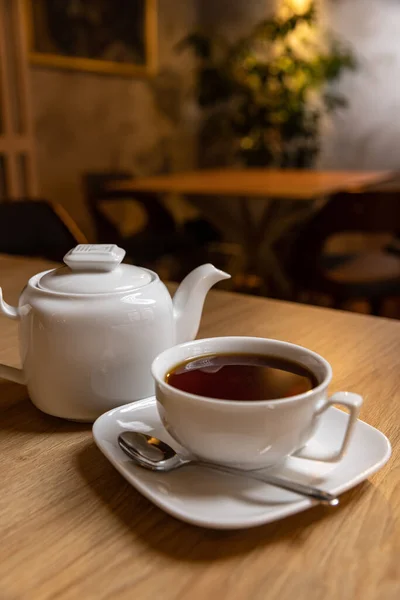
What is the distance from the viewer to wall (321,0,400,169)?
386cm

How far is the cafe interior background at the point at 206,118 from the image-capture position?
2.74m

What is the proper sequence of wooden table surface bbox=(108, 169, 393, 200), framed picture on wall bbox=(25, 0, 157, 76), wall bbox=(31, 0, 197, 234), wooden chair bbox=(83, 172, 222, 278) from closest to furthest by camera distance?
wooden table surface bbox=(108, 169, 393, 200)
wooden chair bbox=(83, 172, 222, 278)
framed picture on wall bbox=(25, 0, 157, 76)
wall bbox=(31, 0, 197, 234)

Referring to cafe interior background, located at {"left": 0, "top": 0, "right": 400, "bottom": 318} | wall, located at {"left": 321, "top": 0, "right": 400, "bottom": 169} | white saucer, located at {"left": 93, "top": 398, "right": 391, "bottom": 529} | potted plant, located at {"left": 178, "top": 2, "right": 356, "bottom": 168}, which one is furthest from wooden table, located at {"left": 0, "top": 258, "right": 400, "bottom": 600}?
wall, located at {"left": 321, "top": 0, "right": 400, "bottom": 169}

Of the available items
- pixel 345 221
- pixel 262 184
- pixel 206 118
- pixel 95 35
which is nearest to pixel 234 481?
pixel 345 221

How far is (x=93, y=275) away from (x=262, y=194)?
187 centimetres

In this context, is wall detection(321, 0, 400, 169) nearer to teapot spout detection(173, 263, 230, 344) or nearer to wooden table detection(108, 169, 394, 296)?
wooden table detection(108, 169, 394, 296)

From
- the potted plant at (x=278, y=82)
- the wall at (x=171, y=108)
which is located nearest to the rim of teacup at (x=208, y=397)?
the wall at (x=171, y=108)

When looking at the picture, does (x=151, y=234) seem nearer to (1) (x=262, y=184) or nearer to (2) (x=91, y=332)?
(1) (x=262, y=184)

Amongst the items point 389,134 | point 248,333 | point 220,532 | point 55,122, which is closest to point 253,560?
point 220,532

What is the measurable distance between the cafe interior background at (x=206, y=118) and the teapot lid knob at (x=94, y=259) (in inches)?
69.1

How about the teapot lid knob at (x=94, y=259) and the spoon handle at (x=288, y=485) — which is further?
the teapot lid knob at (x=94, y=259)

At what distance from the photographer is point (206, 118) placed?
4.61 metres

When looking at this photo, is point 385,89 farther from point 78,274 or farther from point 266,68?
point 78,274

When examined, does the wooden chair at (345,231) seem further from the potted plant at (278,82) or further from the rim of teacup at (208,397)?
the potted plant at (278,82)
